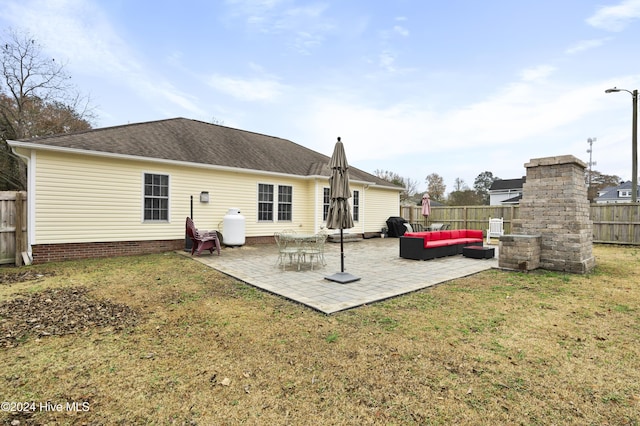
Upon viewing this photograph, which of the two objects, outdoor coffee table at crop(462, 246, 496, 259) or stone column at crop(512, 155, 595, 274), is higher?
stone column at crop(512, 155, 595, 274)

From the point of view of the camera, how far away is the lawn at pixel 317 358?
204 cm

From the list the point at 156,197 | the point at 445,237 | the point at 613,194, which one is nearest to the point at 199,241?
the point at 156,197

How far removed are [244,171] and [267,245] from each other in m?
3.11

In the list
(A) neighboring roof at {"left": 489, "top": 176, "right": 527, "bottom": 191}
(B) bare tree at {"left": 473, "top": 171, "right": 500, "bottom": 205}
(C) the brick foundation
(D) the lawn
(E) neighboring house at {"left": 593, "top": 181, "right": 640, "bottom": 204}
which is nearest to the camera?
(D) the lawn

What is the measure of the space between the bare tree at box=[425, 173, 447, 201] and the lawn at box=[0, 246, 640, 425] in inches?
1633

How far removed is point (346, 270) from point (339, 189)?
2157 millimetres

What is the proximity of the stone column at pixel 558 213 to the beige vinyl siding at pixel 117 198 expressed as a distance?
922 cm

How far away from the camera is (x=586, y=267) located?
644cm

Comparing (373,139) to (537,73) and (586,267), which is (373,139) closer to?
(537,73)

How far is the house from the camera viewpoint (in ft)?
25.7

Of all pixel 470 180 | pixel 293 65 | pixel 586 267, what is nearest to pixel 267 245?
pixel 293 65

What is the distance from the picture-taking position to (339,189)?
18.9ft

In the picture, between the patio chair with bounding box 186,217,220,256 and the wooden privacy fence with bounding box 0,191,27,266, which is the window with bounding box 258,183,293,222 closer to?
the patio chair with bounding box 186,217,220,256

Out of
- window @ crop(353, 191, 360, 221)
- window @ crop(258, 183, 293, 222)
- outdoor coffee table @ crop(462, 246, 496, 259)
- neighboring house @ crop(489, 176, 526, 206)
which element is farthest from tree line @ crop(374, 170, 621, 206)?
outdoor coffee table @ crop(462, 246, 496, 259)
